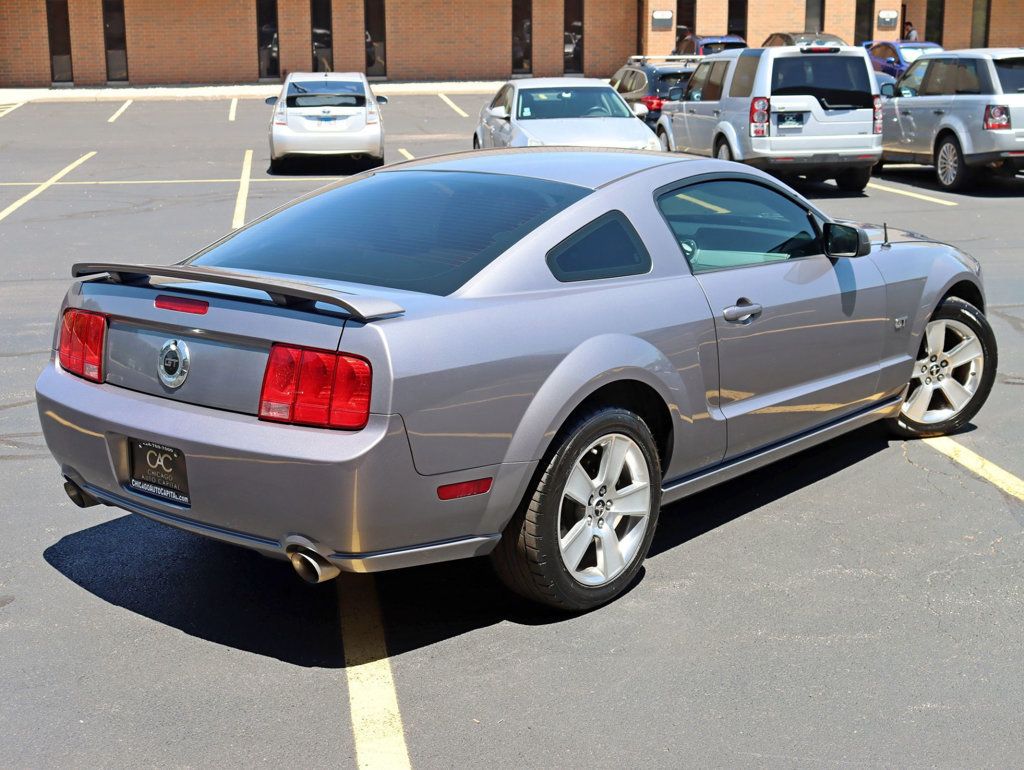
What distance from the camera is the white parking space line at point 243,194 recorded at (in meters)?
14.9

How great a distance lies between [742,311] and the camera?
16.4ft

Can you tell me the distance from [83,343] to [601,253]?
1791mm

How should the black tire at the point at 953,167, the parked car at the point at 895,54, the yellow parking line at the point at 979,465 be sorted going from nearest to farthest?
the yellow parking line at the point at 979,465 < the black tire at the point at 953,167 < the parked car at the point at 895,54

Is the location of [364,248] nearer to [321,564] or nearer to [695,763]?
[321,564]

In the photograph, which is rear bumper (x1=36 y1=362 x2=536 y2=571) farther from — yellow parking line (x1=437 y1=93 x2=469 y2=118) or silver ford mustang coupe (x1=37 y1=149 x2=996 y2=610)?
yellow parking line (x1=437 y1=93 x2=469 y2=118)

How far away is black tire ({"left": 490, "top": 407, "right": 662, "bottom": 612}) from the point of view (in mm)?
4242

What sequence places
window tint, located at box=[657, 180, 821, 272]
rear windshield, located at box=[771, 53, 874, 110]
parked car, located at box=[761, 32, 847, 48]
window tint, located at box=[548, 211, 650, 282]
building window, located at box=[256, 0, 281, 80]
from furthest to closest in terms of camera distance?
building window, located at box=[256, 0, 281, 80] → parked car, located at box=[761, 32, 847, 48] → rear windshield, located at box=[771, 53, 874, 110] → window tint, located at box=[657, 180, 821, 272] → window tint, located at box=[548, 211, 650, 282]

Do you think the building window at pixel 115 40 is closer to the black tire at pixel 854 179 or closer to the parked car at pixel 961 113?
the parked car at pixel 961 113

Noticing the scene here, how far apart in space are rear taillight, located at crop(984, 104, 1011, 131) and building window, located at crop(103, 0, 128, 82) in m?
30.0

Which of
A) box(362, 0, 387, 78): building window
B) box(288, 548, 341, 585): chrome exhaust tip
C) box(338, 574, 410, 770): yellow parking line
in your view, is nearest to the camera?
box(338, 574, 410, 770): yellow parking line

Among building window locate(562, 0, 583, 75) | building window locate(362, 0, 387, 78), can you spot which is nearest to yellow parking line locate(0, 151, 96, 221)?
building window locate(362, 0, 387, 78)

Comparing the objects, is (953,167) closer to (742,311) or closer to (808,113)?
(808,113)

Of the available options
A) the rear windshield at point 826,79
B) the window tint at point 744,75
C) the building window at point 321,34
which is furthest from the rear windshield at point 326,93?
the building window at point 321,34

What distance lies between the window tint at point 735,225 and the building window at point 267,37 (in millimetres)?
37245
